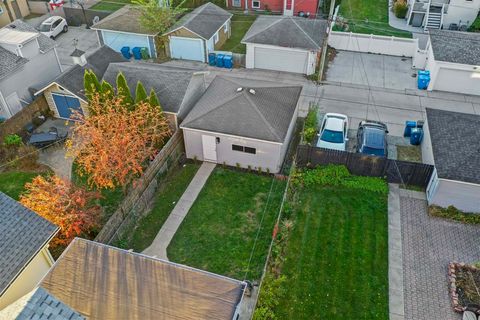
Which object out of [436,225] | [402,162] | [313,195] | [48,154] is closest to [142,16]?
[48,154]

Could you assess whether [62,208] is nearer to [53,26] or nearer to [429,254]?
[429,254]

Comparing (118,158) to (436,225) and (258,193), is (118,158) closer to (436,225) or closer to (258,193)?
(258,193)

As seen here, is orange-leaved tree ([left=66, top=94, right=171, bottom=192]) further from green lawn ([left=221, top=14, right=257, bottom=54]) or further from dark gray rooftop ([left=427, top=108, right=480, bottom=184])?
green lawn ([left=221, top=14, right=257, bottom=54])

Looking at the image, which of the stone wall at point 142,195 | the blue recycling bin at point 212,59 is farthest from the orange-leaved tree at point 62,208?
the blue recycling bin at point 212,59

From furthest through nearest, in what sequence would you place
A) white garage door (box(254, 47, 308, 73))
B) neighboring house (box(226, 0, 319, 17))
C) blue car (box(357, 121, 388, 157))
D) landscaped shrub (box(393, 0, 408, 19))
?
neighboring house (box(226, 0, 319, 17)) → landscaped shrub (box(393, 0, 408, 19)) → white garage door (box(254, 47, 308, 73)) → blue car (box(357, 121, 388, 157))

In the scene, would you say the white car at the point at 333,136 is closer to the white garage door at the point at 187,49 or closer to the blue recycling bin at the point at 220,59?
the blue recycling bin at the point at 220,59

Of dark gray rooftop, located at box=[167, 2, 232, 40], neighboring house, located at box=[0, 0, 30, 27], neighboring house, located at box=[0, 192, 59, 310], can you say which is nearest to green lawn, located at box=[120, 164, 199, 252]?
neighboring house, located at box=[0, 192, 59, 310]
